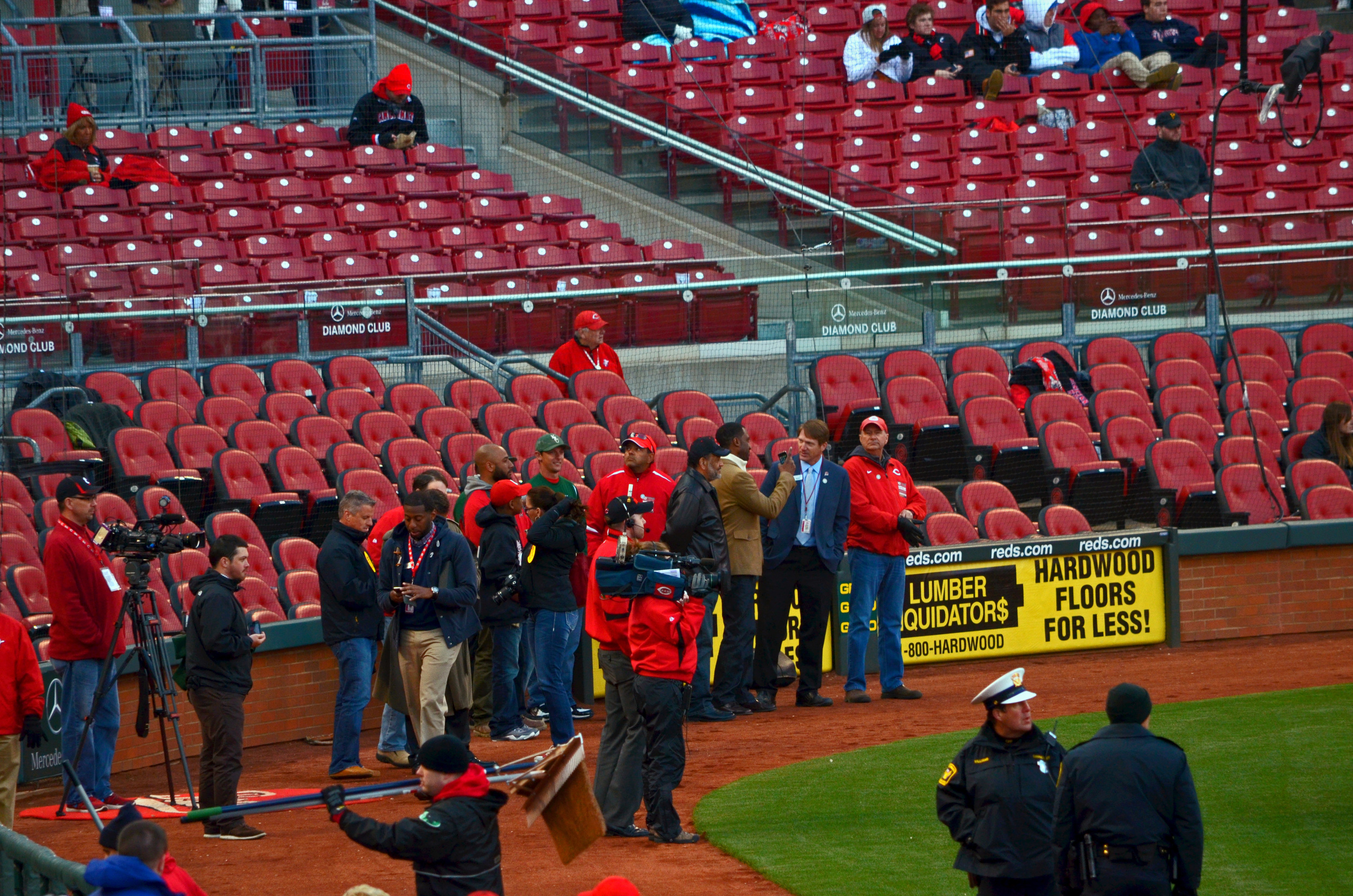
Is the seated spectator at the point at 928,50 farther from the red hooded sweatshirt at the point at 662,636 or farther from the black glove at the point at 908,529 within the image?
the red hooded sweatshirt at the point at 662,636

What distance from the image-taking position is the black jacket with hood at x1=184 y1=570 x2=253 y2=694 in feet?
28.5

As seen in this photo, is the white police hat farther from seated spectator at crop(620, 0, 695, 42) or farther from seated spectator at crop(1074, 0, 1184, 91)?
seated spectator at crop(1074, 0, 1184, 91)

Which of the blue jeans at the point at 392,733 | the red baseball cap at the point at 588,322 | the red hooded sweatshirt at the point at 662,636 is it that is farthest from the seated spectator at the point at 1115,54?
the red hooded sweatshirt at the point at 662,636

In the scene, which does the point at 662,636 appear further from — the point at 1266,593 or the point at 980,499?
the point at 1266,593

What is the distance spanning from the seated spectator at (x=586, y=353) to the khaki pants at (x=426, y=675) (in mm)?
5730

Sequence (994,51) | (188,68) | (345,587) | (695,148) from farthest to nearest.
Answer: (994,51), (188,68), (695,148), (345,587)

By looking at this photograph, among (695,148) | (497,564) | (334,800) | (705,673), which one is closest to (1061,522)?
(705,673)

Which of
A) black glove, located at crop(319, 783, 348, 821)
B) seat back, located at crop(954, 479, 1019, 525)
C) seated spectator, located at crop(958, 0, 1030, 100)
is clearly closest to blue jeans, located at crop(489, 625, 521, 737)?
seat back, located at crop(954, 479, 1019, 525)

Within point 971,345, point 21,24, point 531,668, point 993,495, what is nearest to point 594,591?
point 531,668

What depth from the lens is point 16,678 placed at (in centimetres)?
841

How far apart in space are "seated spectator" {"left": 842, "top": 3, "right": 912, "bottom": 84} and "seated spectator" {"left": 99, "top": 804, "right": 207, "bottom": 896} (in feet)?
61.7

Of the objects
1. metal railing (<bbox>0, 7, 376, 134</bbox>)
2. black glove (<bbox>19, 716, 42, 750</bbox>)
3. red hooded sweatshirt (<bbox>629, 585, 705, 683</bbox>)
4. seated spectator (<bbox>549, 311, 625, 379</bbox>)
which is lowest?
black glove (<bbox>19, 716, 42, 750</bbox>)

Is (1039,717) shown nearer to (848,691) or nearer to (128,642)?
(848,691)

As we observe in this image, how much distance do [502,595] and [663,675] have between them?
97.4 inches
